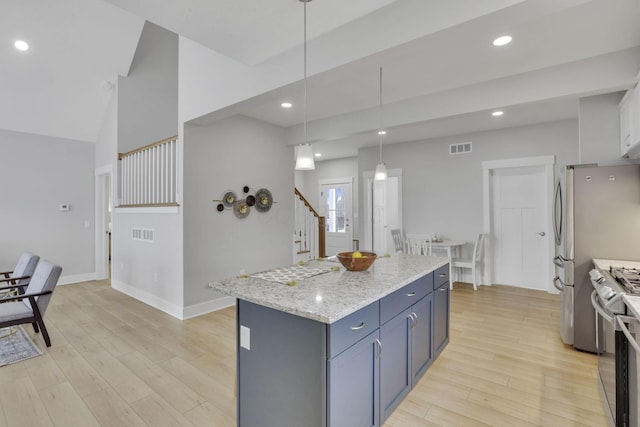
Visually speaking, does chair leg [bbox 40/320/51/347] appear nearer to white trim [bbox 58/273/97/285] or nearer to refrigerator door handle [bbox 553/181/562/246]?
white trim [bbox 58/273/97/285]

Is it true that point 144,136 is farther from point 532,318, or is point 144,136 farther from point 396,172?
point 532,318

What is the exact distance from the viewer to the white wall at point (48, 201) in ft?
17.1

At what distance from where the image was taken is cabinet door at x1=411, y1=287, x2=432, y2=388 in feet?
7.55

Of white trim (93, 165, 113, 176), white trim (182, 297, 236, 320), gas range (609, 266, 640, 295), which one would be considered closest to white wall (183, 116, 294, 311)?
white trim (182, 297, 236, 320)

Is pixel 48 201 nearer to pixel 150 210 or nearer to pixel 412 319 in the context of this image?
pixel 150 210

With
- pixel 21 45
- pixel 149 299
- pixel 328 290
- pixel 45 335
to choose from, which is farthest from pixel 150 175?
pixel 328 290

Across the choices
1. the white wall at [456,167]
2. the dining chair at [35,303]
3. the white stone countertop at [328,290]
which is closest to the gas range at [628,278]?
the white stone countertop at [328,290]

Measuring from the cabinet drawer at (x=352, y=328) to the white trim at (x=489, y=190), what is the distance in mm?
4395

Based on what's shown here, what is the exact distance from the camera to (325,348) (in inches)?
58.2

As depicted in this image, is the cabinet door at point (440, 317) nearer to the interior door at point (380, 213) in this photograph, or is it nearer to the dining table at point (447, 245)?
the dining table at point (447, 245)

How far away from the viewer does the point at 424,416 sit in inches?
82.9

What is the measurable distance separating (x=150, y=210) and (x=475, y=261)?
510 cm

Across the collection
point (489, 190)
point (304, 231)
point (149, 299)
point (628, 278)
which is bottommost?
point (149, 299)

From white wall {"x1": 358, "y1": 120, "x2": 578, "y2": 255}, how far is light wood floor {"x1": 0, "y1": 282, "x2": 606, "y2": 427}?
6.90ft
